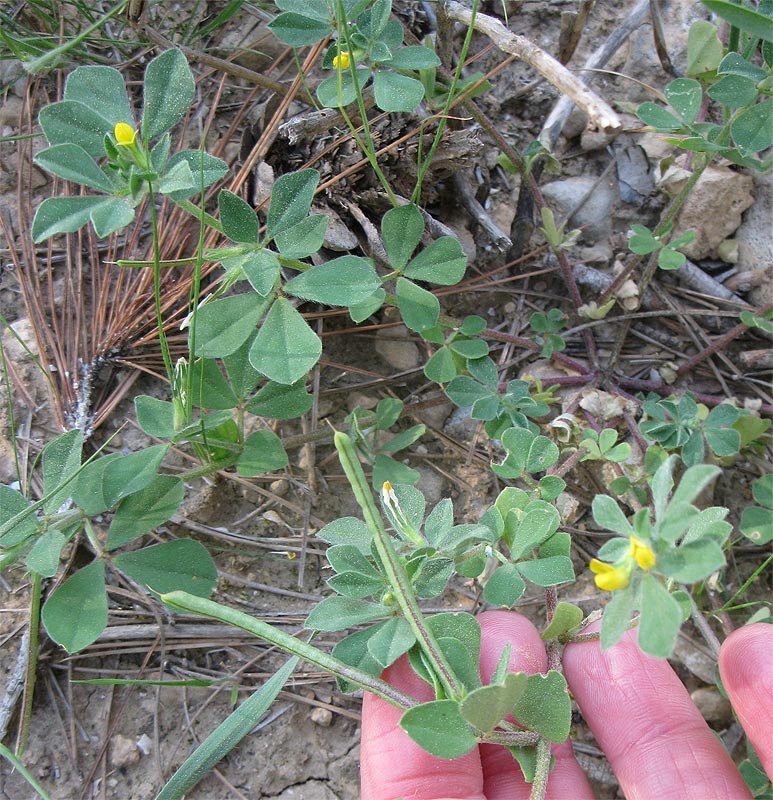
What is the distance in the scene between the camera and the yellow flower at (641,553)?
48.3 inches

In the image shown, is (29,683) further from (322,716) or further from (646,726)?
(646,726)

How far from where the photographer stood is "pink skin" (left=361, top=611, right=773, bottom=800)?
194cm

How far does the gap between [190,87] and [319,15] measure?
50cm

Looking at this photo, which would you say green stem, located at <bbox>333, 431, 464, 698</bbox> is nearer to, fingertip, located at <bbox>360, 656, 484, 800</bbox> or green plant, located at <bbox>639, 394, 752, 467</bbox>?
fingertip, located at <bbox>360, 656, 484, 800</bbox>

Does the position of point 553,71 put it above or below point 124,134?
above

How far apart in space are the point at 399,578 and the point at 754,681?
110 centimetres

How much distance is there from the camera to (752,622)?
2.10 metres

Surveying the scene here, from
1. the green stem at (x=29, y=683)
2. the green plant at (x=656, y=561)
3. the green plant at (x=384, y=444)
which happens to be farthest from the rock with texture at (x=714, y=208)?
the green stem at (x=29, y=683)

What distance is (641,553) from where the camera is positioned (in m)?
1.23

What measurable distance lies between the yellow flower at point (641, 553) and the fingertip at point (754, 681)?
0.93 m


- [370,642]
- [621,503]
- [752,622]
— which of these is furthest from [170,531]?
[752,622]

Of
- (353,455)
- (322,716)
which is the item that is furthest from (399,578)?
(322,716)

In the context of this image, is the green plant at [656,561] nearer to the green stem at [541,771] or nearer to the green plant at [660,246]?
the green stem at [541,771]

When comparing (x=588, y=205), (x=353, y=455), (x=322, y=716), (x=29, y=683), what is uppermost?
(x=353, y=455)
